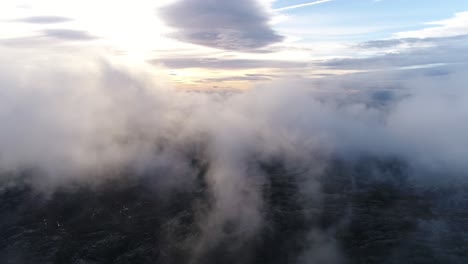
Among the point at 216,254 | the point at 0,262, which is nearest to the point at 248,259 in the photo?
the point at 216,254

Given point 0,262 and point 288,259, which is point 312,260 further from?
point 0,262

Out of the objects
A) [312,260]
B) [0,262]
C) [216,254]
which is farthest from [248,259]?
[0,262]

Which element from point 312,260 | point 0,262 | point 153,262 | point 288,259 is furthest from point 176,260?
point 0,262

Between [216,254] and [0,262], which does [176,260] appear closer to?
[216,254]

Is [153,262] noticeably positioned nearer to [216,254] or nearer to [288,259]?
[216,254]

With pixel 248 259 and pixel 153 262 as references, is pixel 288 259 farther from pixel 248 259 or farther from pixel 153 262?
pixel 153 262

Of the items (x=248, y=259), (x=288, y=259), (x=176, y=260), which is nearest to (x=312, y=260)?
(x=288, y=259)
